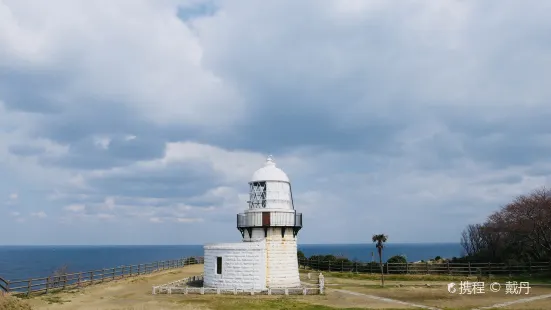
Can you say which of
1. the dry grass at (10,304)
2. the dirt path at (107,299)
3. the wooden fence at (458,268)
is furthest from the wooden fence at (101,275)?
the wooden fence at (458,268)

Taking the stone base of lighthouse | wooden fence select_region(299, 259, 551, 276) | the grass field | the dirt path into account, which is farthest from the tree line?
the dirt path

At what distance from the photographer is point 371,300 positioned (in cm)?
2622

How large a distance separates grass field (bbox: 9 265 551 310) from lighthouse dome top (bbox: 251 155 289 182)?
895cm

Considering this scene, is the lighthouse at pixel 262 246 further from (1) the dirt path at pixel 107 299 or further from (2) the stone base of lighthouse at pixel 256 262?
(1) the dirt path at pixel 107 299

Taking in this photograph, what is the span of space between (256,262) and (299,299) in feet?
16.8

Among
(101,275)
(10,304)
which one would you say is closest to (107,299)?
(10,304)

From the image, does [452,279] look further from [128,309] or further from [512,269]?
[128,309]

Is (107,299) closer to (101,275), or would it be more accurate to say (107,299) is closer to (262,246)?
(262,246)

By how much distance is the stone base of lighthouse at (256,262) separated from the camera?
1206 inches

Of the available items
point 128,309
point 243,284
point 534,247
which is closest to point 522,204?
point 534,247

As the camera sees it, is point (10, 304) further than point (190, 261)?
No

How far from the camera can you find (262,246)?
101 feet

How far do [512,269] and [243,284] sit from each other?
2549 cm

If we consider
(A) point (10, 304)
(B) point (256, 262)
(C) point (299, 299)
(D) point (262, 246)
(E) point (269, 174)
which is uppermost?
(E) point (269, 174)
